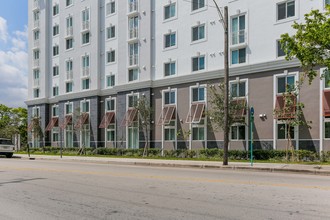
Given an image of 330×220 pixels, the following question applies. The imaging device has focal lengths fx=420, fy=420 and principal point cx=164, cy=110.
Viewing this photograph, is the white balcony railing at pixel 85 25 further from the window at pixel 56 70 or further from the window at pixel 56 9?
the window at pixel 56 70

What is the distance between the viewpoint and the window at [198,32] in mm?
37688

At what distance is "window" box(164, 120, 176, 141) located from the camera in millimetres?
39438

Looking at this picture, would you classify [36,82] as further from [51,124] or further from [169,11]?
[169,11]

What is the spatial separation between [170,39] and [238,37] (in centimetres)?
812

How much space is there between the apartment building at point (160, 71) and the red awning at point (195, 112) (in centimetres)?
11

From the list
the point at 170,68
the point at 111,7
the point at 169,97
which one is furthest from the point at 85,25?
the point at 169,97

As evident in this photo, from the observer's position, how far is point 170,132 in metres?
39.8

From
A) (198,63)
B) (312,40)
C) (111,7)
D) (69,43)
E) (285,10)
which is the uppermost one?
(111,7)

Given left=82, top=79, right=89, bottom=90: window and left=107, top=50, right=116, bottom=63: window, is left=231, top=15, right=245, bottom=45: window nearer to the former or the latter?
left=107, top=50, right=116, bottom=63: window

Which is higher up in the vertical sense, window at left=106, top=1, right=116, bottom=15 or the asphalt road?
window at left=106, top=1, right=116, bottom=15

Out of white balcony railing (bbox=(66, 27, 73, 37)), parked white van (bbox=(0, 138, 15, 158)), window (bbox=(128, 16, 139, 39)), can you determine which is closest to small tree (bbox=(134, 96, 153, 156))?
window (bbox=(128, 16, 139, 39))

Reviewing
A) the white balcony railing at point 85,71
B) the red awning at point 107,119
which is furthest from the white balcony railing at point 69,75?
the red awning at point 107,119

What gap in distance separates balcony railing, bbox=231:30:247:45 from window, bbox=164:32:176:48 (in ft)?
22.6

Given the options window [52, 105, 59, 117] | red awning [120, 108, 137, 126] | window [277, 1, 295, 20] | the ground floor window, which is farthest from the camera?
window [52, 105, 59, 117]
